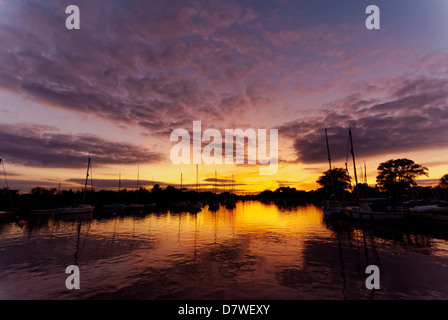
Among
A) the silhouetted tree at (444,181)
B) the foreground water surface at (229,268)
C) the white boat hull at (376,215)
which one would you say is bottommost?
the foreground water surface at (229,268)

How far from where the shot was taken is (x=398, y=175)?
86.8m

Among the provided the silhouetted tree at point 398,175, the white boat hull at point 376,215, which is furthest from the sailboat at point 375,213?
the silhouetted tree at point 398,175

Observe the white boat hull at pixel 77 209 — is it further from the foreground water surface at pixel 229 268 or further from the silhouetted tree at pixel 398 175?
the silhouetted tree at pixel 398 175

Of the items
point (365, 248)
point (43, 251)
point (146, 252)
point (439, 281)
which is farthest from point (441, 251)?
point (43, 251)

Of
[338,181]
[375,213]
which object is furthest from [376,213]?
[338,181]

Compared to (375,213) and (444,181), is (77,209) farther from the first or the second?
(444,181)

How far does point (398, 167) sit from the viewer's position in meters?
87.2

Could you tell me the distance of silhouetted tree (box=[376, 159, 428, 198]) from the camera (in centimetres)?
8394

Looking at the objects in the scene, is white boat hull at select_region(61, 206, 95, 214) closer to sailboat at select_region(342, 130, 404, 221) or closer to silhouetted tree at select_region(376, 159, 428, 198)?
sailboat at select_region(342, 130, 404, 221)

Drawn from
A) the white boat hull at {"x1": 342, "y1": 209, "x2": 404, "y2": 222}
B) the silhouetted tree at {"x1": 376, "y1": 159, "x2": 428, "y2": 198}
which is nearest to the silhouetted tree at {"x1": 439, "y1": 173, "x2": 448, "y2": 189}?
the silhouetted tree at {"x1": 376, "y1": 159, "x2": 428, "y2": 198}

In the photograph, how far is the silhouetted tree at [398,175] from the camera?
83.9m

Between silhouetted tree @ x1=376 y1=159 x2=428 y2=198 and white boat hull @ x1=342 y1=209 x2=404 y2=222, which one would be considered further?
silhouetted tree @ x1=376 y1=159 x2=428 y2=198

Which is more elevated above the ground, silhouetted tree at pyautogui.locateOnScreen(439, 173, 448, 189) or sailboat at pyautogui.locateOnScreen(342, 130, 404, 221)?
silhouetted tree at pyautogui.locateOnScreen(439, 173, 448, 189)

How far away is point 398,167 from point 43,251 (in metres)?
111
